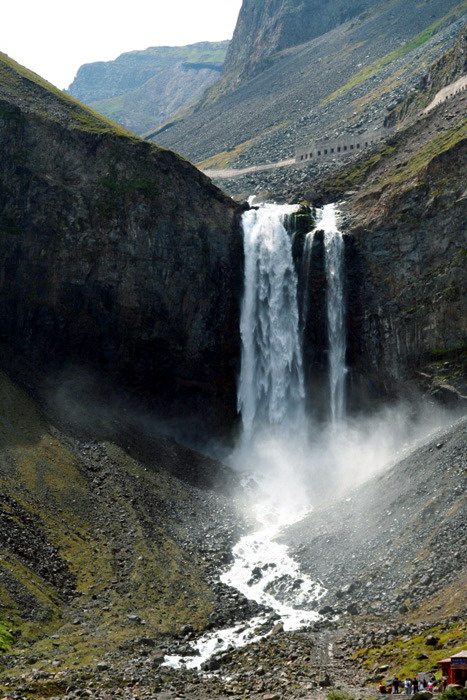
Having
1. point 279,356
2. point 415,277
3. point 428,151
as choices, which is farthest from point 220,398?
point 428,151

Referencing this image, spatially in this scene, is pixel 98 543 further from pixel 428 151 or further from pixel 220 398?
pixel 428 151

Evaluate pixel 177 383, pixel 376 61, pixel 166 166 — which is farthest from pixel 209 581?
pixel 376 61

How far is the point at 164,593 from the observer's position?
51000 mm

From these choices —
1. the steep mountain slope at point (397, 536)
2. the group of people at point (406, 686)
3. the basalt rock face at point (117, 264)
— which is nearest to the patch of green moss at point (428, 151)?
the basalt rock face at point (117, 264)

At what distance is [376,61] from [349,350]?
12269 centimetres

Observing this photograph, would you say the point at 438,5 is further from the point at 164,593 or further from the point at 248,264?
the point at 164,593

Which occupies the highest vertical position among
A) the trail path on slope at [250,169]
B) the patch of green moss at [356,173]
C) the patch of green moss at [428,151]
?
the trail path on slope at [250,169]

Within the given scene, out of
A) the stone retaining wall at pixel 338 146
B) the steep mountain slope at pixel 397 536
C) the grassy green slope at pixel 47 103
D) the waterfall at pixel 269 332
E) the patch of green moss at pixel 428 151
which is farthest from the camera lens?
the stone retaining wall at pixel 338 146

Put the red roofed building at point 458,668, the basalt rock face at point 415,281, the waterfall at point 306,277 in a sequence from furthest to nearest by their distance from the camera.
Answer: the waterfall at point 306,277 < the basalt rock face at point 415,281 < the red roofed building at point 458,668

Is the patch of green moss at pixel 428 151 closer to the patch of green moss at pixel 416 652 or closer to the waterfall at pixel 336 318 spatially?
the waterfall at pixel 336 318

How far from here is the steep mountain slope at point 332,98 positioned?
474ft

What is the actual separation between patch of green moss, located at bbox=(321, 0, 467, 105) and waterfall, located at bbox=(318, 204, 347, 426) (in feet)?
310

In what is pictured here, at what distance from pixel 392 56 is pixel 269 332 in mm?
122081

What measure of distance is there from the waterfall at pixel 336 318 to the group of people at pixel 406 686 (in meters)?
42.7
